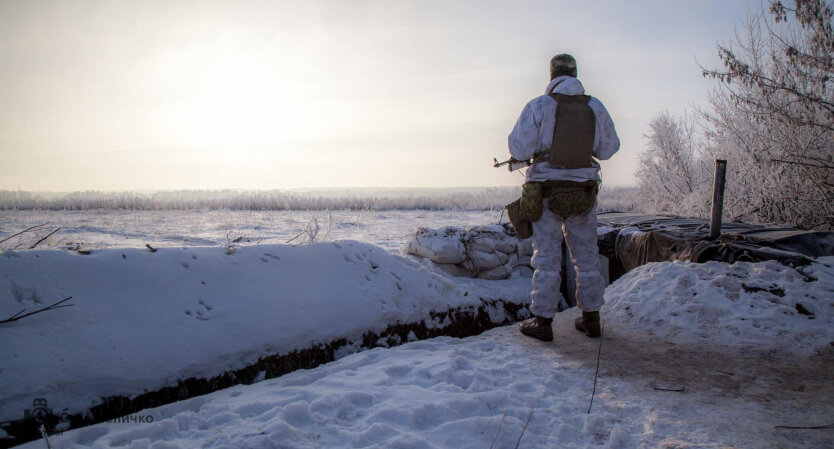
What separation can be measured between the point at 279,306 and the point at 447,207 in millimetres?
22683

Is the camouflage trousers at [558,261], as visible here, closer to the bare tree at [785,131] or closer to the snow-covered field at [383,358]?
the snow-covered field at [383,358]

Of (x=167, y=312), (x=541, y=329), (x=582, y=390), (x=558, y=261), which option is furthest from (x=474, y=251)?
(x=167, y=312)

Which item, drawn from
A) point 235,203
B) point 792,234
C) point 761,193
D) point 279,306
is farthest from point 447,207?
point 279,306

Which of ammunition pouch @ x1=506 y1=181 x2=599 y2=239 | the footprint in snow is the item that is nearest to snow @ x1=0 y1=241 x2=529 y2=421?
the footprint in snow

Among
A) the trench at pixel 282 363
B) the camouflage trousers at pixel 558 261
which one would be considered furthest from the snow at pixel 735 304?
the trench at pixel 282 363

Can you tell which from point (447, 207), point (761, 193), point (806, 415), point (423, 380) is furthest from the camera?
point (447, 207)

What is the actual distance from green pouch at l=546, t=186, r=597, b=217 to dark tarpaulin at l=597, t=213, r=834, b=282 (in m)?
1.90

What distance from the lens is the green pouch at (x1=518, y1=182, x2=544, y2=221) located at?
377 cm

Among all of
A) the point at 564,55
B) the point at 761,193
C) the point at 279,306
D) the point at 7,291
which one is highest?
the point at 564,55

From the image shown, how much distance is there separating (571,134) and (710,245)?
2.29 metres

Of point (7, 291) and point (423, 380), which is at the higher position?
point (7, 291)

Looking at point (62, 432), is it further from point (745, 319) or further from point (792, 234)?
point (792, 234)

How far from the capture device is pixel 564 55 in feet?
13.0

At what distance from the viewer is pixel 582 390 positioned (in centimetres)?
262
